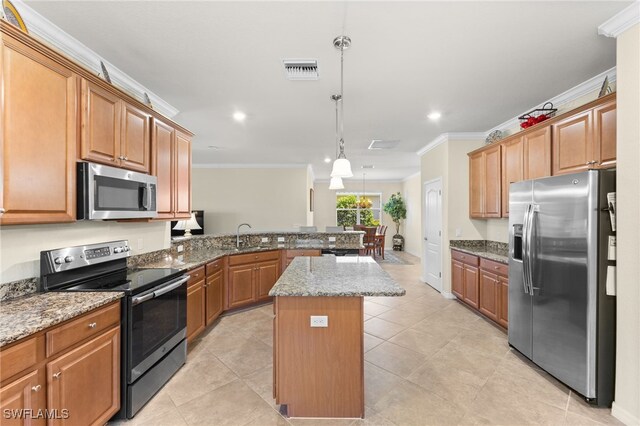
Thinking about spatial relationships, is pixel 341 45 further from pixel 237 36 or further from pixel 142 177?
pixel 142 177

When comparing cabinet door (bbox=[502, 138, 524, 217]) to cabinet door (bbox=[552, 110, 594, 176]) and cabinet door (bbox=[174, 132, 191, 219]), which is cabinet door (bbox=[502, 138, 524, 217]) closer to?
cabinet door (bbox=[552, 110, 594, 176])

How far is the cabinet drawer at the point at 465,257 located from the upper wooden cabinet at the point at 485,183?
639mm

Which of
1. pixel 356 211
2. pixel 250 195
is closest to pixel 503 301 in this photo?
pixel 250 195

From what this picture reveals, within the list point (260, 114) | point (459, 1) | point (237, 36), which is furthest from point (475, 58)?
point (260, 114)

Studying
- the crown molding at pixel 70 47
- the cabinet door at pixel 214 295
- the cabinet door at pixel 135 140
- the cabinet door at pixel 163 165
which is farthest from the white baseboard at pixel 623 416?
the crown molding at pixel 70 47

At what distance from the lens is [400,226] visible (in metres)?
10.4

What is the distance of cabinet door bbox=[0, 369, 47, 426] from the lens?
1.19 metres

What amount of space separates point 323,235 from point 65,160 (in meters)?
3.54

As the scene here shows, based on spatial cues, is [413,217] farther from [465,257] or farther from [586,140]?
[586,140]

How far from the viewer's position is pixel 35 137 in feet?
5.21

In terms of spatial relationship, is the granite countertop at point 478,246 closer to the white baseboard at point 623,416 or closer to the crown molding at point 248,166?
the white baseboard at point 623,416

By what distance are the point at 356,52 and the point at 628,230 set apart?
2315 mm

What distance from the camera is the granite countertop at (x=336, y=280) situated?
5.76 ft

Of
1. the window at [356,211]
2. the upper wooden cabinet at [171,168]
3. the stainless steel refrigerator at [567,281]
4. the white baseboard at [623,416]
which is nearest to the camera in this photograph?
the white baseboard at [623,416]
